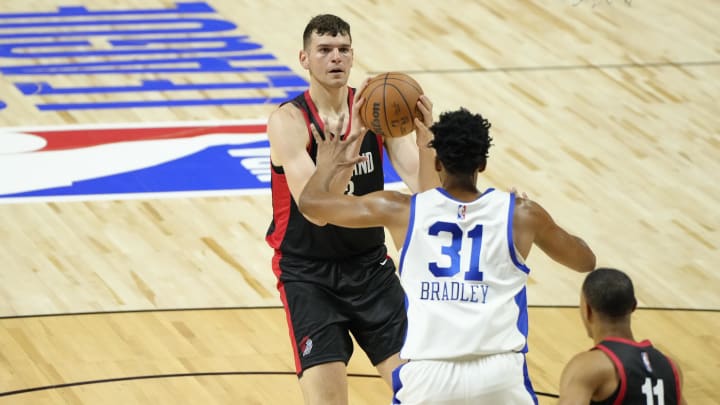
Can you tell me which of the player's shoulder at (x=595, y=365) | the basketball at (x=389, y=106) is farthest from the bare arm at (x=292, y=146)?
the player's shoulder at (x=595, y=365)

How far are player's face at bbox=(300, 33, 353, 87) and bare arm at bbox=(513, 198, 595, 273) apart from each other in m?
1.54

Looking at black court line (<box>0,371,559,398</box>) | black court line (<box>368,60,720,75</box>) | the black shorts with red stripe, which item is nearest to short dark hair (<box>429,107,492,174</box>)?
the black shorts with red stripe

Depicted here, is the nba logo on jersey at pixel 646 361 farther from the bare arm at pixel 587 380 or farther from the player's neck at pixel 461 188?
the player's neck at pixel 461 188

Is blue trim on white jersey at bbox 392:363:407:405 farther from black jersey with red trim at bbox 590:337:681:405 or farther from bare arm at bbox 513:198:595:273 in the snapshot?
black jersey with red trim at bbox 590:337:681:405

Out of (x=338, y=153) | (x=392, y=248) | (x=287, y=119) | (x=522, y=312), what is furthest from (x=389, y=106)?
Result: (x=392, y=248)

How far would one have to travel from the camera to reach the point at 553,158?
1069 centimetres

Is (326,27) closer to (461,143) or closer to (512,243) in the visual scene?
(461,143)

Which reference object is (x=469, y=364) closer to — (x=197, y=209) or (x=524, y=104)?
(x=197, y=209)

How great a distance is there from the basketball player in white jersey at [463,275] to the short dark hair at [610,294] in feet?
1.24

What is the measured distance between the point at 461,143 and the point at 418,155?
1.47m

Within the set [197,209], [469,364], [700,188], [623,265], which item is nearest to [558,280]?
[623,265]

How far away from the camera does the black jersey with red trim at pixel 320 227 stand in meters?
6.20

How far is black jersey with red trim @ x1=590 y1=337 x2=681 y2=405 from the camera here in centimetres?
446

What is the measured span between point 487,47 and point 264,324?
18.1 feet
